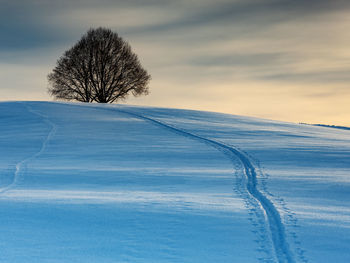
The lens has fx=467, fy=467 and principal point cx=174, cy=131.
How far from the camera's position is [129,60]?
4022 centimetres

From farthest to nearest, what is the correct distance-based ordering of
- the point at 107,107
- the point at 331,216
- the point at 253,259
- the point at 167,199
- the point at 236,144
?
the point at 107,107
the point at 236,144
the point at 167,199
the point at 331,216
the point at 253,259

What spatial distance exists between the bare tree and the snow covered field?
22743 millimetres

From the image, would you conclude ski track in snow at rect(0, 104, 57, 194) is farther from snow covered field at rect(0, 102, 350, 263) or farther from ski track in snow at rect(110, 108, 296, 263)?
ski track in snow at rect(110, 108, 296, 263)

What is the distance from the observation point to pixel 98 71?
40.0 m

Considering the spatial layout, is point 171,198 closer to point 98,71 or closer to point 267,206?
point 267,206

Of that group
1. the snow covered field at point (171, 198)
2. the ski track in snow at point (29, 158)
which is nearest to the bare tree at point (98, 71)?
the ski track in snow at point (29, 158)

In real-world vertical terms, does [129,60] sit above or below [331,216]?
above

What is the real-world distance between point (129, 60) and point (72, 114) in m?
18.1

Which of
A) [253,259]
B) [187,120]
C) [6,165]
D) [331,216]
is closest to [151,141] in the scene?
[6,165]

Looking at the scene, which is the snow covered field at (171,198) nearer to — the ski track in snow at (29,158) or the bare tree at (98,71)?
the ski track in snow at (29,158)

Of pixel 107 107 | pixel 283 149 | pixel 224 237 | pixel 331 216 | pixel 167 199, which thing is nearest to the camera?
pixel 224 237

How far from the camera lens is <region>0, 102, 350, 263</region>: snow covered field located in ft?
17.2

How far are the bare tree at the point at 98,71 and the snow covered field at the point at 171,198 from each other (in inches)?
895

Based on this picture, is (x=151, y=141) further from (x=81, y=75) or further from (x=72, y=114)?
(x=81, y=75)
